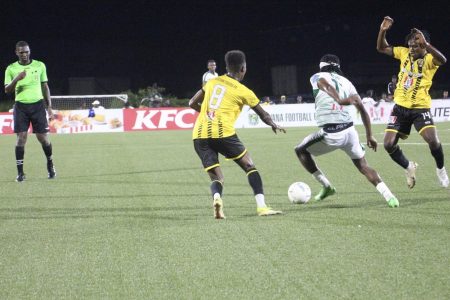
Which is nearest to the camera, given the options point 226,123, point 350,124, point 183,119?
point 226,123

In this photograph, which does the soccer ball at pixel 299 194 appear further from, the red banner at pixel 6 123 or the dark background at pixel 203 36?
the dark background at pixel 203 36

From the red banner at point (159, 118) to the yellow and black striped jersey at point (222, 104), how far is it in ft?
89.7

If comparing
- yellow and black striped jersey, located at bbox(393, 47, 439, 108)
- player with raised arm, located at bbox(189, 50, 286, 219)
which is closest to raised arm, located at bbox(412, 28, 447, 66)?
yellow and black striped jersey, located at bbox(393, 47, 439, 108)

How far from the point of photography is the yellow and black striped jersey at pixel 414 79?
10492mm

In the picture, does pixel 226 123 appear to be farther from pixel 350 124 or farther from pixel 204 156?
pixel 350 124

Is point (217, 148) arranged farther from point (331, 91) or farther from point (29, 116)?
point (29, 116)

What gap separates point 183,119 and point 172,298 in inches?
A: 1235

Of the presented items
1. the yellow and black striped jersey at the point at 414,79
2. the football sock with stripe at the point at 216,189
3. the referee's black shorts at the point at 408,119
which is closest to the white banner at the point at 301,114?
the referee's black shorts at the point at 408,119

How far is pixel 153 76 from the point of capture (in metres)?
48.6

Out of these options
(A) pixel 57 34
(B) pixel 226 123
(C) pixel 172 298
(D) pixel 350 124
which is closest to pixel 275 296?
(C) pixel 172 298

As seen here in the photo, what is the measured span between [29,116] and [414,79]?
6834mm

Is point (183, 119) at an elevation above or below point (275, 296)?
below

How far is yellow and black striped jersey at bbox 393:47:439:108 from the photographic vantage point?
10492 mm

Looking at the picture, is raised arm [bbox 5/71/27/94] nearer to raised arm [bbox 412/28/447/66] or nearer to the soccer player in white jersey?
the soccer player in white jersey
